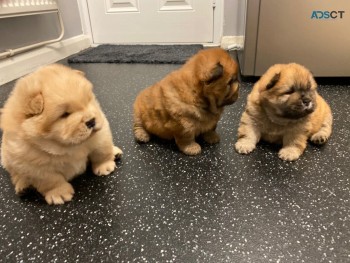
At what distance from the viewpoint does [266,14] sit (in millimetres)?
1556

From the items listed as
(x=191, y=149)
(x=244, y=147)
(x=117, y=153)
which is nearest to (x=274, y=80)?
(x=244, y=147)

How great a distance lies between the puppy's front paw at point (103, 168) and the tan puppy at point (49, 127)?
114 millimetres

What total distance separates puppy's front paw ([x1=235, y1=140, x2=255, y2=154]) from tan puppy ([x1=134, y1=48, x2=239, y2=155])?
13 centimetres

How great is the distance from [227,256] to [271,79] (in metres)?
0.61

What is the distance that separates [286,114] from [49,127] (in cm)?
77

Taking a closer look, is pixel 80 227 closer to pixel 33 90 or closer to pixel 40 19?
pixel 33 90

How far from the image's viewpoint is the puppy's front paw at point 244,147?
112cm

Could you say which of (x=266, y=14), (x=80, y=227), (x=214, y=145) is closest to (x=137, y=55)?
(x=266, y=14)

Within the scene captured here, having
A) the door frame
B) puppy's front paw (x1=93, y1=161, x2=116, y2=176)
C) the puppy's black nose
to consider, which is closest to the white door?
the door frame

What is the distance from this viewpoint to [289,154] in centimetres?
106

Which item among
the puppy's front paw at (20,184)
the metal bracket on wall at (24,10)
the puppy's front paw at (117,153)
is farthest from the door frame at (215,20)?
the puppy's front paw at (20,184)

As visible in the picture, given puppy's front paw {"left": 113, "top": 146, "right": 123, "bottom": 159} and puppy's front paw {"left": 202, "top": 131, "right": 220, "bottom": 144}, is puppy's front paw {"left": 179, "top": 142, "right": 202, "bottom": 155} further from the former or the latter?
puppy's front paw {"left": 113, "top": 146, "right": 123, "bottom": 159}

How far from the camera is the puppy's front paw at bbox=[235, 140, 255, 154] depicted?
1.12 meters

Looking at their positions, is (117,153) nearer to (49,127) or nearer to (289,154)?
(49,127)
